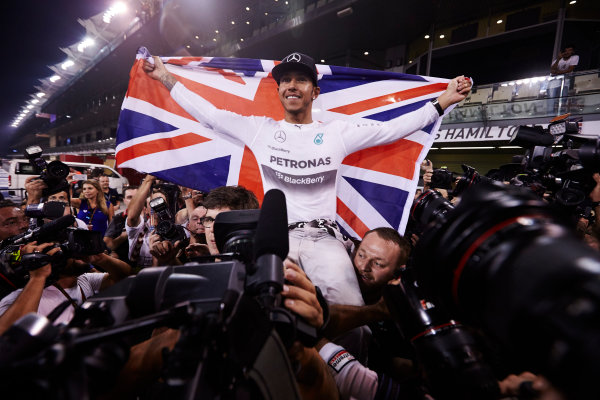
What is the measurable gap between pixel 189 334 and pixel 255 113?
266 cm

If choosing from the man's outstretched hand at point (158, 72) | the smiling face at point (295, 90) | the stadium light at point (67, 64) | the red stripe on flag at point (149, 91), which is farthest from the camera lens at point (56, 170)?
the stadium light at point (67, 64)

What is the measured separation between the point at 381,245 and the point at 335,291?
544mm

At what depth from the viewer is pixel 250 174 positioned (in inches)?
107

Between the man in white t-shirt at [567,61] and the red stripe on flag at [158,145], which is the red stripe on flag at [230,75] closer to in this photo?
the red stripe on flag at [158,145]

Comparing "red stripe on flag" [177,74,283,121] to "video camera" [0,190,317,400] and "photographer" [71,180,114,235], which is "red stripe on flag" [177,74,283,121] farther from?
"photographer" [71,180,114,235]

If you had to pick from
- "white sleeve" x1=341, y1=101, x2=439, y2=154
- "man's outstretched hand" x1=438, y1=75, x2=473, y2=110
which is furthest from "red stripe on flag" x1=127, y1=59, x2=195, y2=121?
"man's outstretched hand" x1=438, y1=75, x2=473, y2=110

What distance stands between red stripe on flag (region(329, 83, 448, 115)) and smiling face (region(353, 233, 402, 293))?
149cm

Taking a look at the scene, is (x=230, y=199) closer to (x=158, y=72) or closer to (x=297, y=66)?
(x=297, y=66)

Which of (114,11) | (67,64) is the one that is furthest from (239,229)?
(67,64)

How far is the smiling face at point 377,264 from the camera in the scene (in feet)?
6.13

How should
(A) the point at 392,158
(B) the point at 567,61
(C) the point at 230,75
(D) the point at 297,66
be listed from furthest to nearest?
(B) the point at 567,61
(C) the point at 230,75
(A) the point at 392,158
(D) the point at 297,66

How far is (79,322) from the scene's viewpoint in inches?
21.7

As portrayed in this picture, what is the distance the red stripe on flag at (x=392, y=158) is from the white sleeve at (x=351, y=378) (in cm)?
180

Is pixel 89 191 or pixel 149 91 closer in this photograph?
pixel 149 91
